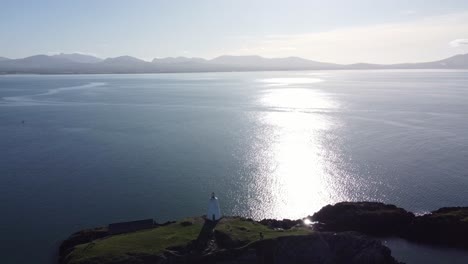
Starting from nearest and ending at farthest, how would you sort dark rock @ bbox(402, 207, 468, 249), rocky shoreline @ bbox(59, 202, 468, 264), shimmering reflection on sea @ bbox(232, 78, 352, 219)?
rocky shoreline @ bbox(59, 202, 468, 264), dark rock @ bbox(402, 207, 468, 249), shimmering reflection on sea @ bbox(232, 78, 352, 219)

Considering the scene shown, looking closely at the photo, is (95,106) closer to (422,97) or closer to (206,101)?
(206,101)

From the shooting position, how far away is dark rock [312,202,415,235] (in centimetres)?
2770

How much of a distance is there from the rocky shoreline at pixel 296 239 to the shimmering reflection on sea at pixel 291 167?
3.69 meters

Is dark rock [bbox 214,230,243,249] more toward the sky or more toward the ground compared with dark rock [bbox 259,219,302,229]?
Result: more toward the sky

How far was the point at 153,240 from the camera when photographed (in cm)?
2269

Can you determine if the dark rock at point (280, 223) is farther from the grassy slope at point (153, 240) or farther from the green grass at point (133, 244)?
the green grass at point (133, 244)

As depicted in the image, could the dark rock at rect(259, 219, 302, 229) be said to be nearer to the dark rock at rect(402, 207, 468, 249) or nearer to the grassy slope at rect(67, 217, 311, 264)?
the grassy slope at rect(67, 217, 311, 264)

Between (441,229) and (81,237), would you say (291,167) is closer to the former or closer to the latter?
(441,229)

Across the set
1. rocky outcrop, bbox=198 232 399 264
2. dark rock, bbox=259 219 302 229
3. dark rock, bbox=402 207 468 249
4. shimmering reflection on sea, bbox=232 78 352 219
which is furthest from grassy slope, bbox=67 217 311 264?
dark rock, bbox=402 207 468 249

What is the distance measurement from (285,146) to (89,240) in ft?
96.7

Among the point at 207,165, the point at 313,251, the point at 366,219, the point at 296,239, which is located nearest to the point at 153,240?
the point at 296,239

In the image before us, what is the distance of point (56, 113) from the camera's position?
75.1 meters

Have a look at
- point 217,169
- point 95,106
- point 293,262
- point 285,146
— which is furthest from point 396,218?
point 95,106

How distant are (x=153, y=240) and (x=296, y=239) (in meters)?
7.40
